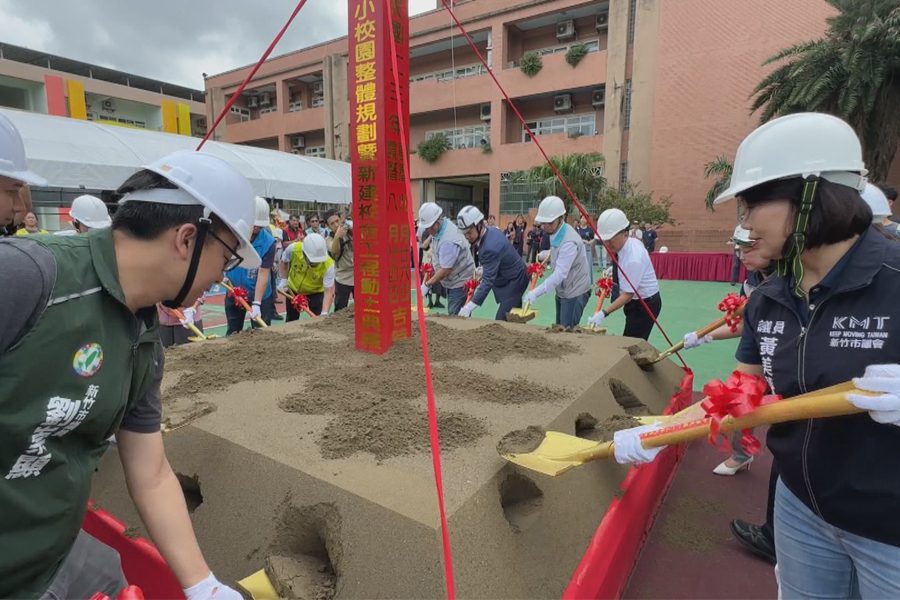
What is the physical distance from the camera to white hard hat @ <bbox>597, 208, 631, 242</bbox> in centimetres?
415

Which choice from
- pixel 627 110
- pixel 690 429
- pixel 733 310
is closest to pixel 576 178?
pixel 627 110

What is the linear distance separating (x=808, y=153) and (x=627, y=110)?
19080mm

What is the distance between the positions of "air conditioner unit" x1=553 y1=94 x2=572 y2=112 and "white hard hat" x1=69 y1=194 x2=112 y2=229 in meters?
19.0

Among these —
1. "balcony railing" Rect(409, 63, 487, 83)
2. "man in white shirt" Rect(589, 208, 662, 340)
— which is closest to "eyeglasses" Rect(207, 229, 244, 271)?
"man in white shirt" Rect(589, 208, 662, 340)

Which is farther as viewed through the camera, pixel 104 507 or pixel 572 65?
pixel 572 65

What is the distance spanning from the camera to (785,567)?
1.45m

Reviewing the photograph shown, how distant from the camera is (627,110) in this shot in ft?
59.7

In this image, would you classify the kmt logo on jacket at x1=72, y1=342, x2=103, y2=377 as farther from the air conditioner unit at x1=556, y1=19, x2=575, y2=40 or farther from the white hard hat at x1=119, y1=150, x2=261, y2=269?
the air conditioner unit at x1=556, y1=19, x2=575, y2=40

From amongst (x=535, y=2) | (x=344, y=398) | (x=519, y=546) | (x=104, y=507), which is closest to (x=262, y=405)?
(x=344, y=398)

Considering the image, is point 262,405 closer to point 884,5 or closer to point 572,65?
point 884,5

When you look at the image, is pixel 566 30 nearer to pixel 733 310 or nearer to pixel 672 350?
pixel 672 350

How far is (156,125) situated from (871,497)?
124 feet

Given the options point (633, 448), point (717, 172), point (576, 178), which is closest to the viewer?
point (633, 448)

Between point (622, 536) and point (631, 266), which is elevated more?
point (631, 266)
